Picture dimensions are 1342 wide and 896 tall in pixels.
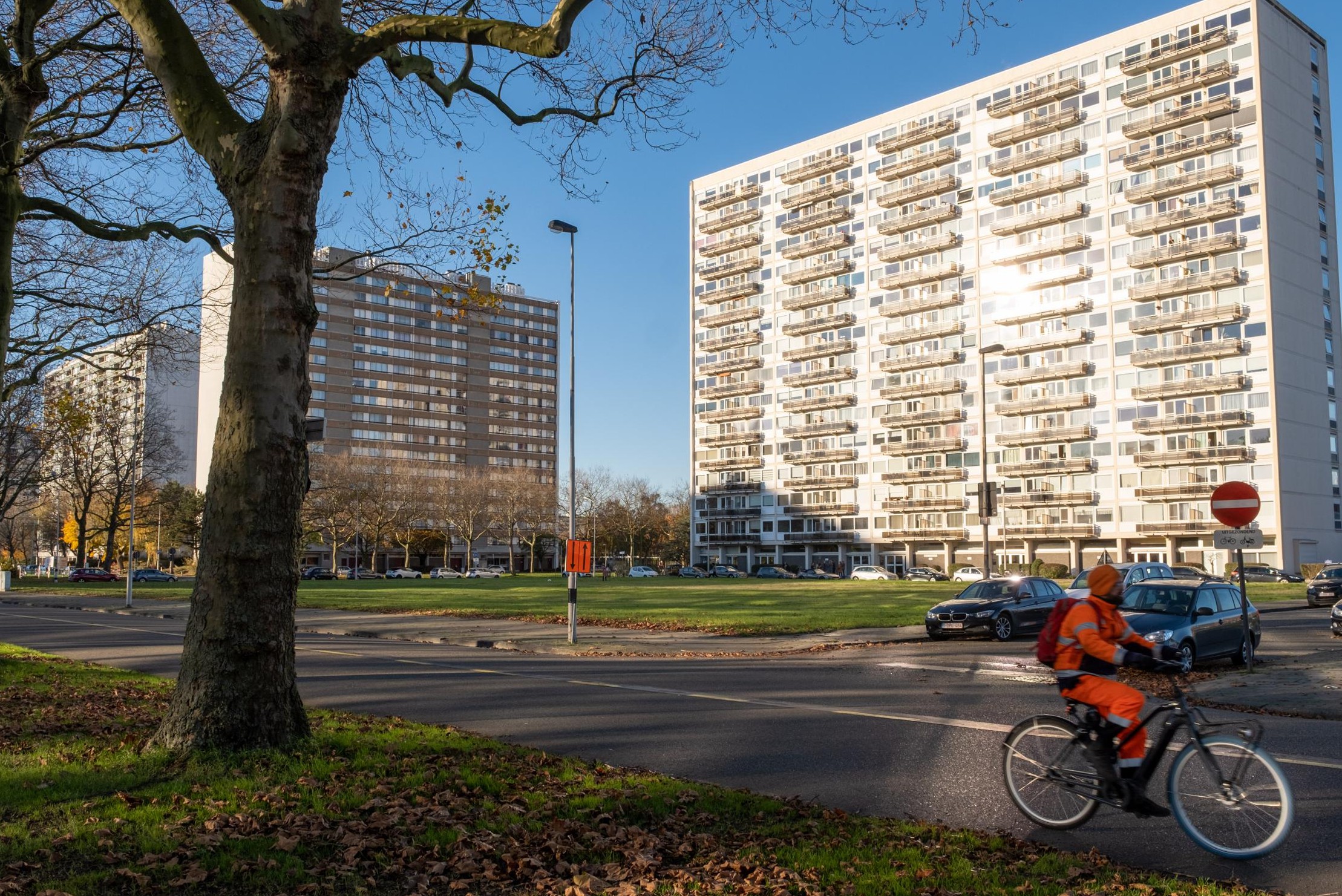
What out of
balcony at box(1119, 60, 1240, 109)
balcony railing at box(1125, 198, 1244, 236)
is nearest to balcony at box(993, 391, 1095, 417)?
balcony railing at box(1125, 198, 1244, 236)

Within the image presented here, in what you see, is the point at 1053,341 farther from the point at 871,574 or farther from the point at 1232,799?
the point at 1232,799

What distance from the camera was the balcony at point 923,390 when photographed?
89.8m

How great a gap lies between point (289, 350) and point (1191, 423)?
3127 inches

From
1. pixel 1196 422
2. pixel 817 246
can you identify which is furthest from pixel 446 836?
pixel 817 246

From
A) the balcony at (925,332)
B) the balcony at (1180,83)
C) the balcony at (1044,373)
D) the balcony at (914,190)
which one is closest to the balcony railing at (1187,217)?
the balcony at (1180,83)

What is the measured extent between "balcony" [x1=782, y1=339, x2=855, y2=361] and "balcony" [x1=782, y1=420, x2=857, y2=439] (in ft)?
22.5

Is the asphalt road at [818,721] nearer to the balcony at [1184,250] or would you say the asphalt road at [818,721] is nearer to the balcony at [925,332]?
the balcony at [1184,250]

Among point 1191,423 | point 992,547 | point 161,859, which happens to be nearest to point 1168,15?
point 1191,423

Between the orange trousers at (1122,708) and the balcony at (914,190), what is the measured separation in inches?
3571

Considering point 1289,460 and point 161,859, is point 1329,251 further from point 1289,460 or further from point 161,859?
point 161,859

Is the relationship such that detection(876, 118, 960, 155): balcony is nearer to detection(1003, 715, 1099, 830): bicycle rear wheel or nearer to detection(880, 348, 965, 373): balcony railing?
detection(880, 348, 965, 373): balcony railing

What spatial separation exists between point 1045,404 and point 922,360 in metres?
13.1

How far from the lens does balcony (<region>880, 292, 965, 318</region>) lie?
295ft

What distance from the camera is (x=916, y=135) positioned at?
92938mm
